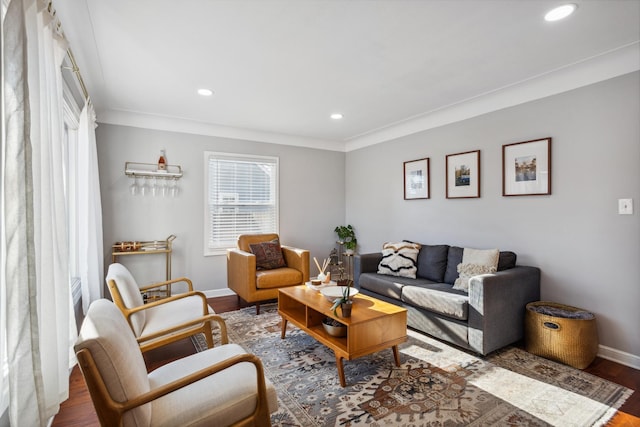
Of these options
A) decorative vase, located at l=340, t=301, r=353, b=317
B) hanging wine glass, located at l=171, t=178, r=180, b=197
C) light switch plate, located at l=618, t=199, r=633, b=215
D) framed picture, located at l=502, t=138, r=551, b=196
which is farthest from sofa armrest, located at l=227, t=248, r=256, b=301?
light switch plate, located at l=618, t=199, r=633, b=215

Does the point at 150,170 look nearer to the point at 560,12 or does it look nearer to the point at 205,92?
the point at 205,92

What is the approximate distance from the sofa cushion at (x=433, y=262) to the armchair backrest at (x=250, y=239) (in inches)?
82.2

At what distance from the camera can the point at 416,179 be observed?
441 centimetres

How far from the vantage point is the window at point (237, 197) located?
180 inches

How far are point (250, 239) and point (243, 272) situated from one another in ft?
2.39

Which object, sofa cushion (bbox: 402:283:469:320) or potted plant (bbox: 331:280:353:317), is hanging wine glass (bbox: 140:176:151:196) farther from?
sofa cushion (bbox: 402:283:469:320)

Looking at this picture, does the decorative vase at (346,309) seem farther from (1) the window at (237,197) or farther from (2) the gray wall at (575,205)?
(1) the window at (237,197)

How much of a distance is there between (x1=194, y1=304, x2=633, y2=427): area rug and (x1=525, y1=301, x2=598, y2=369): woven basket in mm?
77

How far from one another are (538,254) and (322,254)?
3.28m

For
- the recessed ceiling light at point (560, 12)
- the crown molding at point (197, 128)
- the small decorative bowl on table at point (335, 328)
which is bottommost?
the small decorative bowl on table at point (335, 328)

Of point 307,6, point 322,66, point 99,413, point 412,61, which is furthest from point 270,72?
point 99,413

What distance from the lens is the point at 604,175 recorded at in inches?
105

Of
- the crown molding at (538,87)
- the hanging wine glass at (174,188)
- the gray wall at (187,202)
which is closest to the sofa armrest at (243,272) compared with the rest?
the gray wall at (187,202)

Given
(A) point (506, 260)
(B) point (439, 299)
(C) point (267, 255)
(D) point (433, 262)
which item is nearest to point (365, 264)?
(D) point (433, 262)
